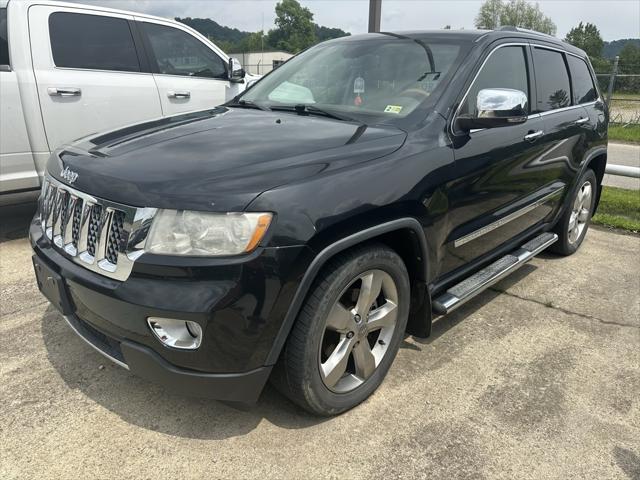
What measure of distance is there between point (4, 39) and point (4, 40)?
0.01 metres

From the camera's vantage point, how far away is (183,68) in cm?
572

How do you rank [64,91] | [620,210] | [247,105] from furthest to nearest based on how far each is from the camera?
1. [620,210]
2. [64,91]
3. [247,105]

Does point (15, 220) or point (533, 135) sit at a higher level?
point (533, 135)

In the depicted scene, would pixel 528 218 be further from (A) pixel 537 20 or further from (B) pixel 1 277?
(A) pixel 537 20

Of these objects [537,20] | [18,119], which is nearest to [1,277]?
[18,119]

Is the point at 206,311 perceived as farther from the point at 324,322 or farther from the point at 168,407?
the point at 168,407

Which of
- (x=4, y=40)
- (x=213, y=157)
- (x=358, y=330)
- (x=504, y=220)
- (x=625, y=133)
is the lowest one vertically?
(x=625, y=133)

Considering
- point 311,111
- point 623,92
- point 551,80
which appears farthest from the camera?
point 623,92

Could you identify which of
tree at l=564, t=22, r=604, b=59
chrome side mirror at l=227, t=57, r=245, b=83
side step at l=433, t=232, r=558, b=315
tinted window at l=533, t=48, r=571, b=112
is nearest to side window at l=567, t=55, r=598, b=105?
tinted window at l=533, t=48, r=571, b=112

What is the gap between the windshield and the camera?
9.71 ft

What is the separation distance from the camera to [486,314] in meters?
3.67

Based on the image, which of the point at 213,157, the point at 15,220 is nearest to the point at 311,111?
the point at 213,157

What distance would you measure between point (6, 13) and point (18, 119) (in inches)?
36.3

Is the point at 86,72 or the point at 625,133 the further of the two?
the point at 625,133
